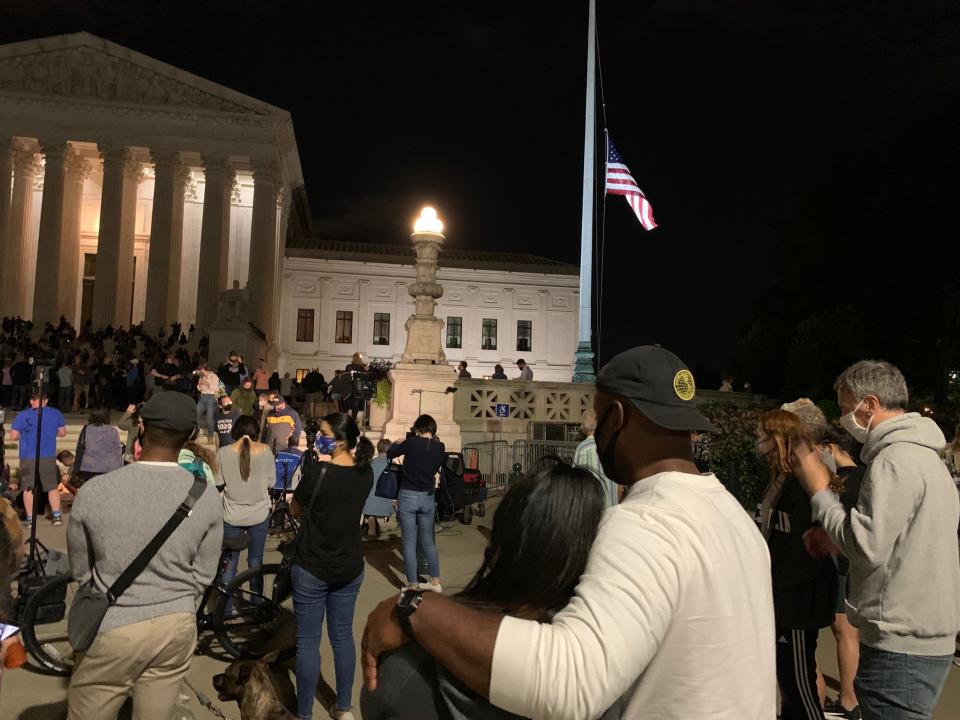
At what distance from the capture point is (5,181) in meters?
41.7

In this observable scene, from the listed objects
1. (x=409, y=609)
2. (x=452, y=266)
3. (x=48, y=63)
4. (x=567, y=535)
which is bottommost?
(x=409, y=609)

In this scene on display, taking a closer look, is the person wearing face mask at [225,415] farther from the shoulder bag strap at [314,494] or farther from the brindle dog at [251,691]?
the brindle dog at [251,691]

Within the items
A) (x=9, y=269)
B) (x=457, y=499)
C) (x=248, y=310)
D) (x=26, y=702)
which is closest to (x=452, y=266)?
(x=248, y=310)

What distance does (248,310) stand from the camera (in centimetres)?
3603

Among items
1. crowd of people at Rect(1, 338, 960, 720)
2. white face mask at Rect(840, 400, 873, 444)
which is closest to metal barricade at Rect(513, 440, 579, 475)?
crowd of people at Rect(1, 338, 960, 720)

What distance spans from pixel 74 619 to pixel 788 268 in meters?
38.8

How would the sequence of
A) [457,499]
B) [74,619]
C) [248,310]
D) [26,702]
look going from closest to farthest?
[74,619] < [26,702] < [457,499] < [248,310]

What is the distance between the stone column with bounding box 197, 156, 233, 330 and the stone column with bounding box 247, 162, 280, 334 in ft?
5.19

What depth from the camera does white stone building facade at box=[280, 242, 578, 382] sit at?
57.2 m

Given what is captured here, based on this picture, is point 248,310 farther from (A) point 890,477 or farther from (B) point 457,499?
(A) point 890,477

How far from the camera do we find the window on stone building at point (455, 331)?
59.2 m

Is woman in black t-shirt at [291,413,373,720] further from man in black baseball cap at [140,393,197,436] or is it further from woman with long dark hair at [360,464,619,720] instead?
woman with long dark hair at [360,464,619,720]

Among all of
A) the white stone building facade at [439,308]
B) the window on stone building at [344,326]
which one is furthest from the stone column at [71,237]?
the window on stone building at [344,326]

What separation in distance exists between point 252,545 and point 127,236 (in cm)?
4265
